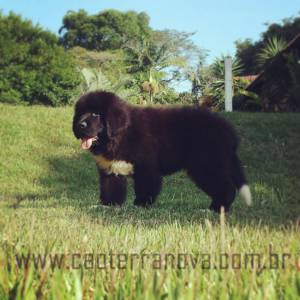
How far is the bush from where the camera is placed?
85.4 feet

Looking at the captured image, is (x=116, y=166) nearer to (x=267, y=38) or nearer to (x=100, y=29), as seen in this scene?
(x=267, y=38)

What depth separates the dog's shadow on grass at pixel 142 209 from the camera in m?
5.84

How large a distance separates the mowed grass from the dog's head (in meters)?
0.84

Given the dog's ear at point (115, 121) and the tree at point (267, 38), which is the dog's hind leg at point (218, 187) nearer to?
the dog's ear at point (115, 121)

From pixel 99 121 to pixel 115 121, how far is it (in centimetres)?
19

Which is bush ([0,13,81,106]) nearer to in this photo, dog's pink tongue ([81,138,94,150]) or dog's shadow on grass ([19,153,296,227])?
dog's shadow on grass ([19,153,296,227])

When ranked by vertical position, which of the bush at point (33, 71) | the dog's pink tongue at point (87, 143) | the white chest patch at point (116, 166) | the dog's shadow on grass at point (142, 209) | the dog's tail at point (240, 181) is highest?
the bush at point (33, 71)

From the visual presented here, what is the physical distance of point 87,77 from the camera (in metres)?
30.2

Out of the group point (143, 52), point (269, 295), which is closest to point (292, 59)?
point (143, 52)

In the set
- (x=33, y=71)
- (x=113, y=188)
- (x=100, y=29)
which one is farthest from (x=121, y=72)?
(x=113, y=188)

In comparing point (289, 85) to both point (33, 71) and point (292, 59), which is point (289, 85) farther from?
point (33, 71)

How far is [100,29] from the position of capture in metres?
59.4

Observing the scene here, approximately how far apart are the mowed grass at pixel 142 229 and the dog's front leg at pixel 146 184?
20 cm

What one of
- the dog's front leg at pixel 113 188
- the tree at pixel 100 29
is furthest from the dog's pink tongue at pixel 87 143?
the tree at pixel 100 29
